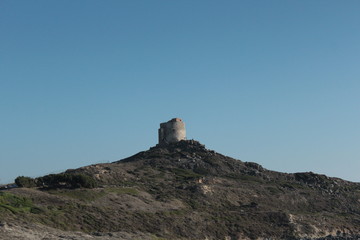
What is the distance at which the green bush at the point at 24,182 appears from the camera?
59.6 m

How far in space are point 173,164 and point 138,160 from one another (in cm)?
897

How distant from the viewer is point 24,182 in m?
60.2

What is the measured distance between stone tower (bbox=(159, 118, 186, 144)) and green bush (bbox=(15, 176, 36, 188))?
160 feet

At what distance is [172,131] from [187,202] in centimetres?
4095

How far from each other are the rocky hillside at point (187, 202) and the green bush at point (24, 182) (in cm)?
109

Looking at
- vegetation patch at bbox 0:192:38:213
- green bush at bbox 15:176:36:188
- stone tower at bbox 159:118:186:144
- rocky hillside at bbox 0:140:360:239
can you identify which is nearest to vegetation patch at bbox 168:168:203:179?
rocky hillside at bbox 0:140:360:239

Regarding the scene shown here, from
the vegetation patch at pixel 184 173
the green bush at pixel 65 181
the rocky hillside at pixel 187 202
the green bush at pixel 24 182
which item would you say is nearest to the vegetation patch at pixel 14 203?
the rocky hillside at pixel 187 202

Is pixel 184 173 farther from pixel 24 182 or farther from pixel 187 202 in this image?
pixel 24 182

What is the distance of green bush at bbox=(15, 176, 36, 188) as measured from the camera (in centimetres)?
5962

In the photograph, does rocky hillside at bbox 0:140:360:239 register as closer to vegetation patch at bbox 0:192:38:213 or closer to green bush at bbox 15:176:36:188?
vegetation patch at bbox 0:192:38:213

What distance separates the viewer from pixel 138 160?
9975 centimetres

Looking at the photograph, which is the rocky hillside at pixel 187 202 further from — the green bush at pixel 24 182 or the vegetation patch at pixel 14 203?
the green bush at pixel 24 182

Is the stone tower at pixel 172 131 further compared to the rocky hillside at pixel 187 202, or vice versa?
the stone tower at pixel 172 131

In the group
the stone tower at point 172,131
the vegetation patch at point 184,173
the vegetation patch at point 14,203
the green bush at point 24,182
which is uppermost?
the stone tower at point 172,131
